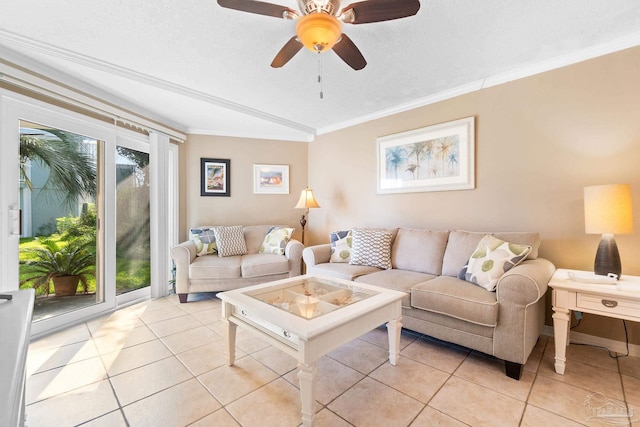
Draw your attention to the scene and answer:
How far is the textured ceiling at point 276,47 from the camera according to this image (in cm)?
177

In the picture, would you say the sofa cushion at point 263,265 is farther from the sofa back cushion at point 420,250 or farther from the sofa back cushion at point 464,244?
the sofa back cushion at point 464,244

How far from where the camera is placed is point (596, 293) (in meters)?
1.69

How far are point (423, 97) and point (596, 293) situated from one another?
2.33 m

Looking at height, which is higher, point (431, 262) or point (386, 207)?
point (386, 207)

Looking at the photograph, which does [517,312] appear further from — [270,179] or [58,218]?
[58,218]

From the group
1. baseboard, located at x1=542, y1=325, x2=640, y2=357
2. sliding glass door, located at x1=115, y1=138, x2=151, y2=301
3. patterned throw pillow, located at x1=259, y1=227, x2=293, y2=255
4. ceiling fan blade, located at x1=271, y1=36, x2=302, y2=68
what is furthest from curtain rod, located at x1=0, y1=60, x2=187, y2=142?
baseboard, located at x1=542, y1=325, x2=640, y2=357

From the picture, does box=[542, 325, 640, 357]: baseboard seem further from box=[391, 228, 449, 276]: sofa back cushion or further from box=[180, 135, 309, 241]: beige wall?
box=[180, 135, 309, 241]: beige wall

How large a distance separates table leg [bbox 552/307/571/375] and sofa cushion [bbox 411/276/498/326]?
0.39 m

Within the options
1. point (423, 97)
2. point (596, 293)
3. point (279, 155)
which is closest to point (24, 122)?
point (279, 155)

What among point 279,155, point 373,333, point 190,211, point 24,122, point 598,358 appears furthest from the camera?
point 279,155

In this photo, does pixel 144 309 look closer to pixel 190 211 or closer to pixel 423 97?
pixel 190 211

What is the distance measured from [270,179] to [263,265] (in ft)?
5.25

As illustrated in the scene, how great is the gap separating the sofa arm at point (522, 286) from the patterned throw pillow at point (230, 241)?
294cm

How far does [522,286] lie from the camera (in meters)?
1.73
